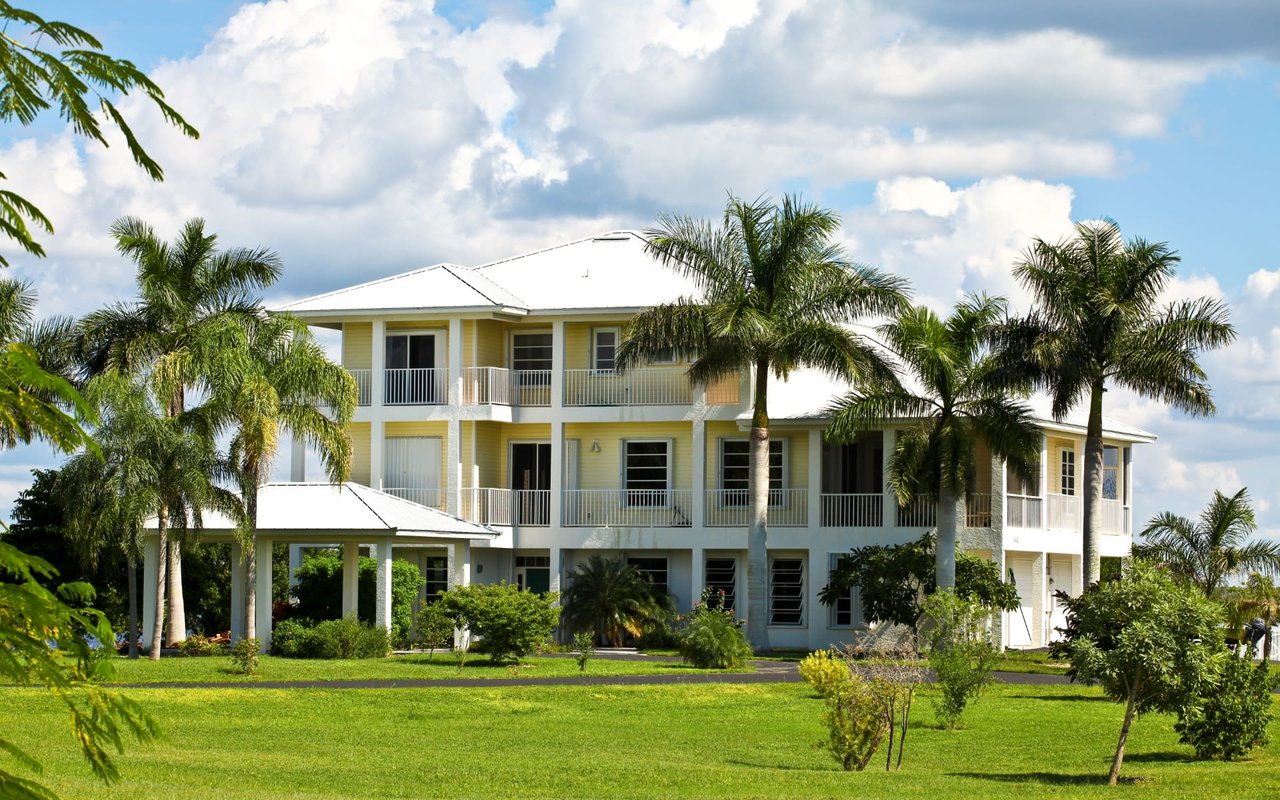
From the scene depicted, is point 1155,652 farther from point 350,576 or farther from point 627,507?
point 627,507

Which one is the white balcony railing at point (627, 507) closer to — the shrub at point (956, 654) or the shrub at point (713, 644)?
the shrub at point (713, 644)

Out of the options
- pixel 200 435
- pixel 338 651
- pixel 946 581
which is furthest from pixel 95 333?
pixel 946 581

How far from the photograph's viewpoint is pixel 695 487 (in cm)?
4234

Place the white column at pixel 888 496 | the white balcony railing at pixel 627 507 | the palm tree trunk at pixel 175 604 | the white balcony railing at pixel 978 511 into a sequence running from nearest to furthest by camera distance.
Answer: the palm tree trunk at pixel 175 604
the white column at pixel 888 496
the white balcony railing at pixel 978 511
the white balcony railing at pixel 627 507

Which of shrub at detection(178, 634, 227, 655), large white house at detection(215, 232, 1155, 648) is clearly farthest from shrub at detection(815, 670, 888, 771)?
large white house at detection(215, 232, 1155, 648)

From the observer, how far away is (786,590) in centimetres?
4256

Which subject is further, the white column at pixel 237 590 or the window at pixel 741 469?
the window at pixel 741 469

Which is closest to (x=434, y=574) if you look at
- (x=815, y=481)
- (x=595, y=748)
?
(x=815, y=481)

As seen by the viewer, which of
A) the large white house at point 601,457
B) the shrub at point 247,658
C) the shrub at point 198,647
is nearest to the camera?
the shrub at point 247,658

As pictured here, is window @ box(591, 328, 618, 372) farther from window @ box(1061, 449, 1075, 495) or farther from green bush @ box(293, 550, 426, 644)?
window @ box(1061, 449, 1075, 495)

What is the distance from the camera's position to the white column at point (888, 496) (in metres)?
40.5

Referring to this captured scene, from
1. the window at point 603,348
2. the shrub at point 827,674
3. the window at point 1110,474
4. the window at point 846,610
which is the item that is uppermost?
the window at point 603,348

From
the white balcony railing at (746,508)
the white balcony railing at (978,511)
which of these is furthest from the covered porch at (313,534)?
the white balcony railing at (978,511)

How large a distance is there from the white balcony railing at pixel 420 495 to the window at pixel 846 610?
9951 mm
